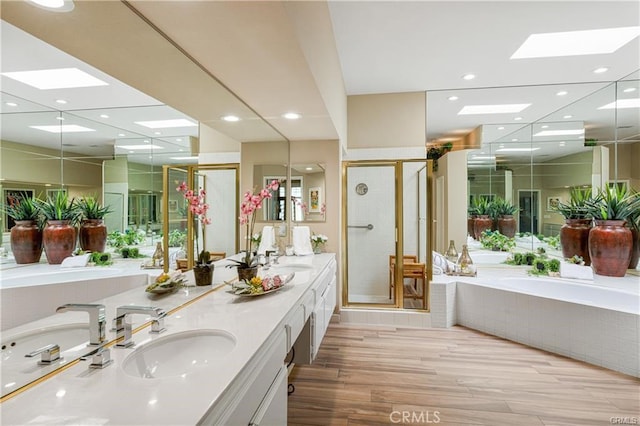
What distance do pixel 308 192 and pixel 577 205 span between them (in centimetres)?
327

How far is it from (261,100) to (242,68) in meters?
0.52

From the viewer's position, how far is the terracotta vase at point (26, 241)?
2.31ft

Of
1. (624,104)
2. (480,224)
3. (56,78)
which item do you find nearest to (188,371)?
(56,78)

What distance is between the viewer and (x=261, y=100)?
7.36ft

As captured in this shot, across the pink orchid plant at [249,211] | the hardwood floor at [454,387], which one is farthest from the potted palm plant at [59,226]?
the hardwood floor at [454,387]

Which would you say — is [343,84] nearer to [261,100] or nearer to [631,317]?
[261,100]

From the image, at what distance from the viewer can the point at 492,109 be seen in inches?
156

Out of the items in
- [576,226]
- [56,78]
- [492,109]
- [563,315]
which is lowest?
[563,315]

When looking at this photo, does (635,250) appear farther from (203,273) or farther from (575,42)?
(203,273)

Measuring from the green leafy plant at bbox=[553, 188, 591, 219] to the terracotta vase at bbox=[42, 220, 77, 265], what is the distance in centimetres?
468

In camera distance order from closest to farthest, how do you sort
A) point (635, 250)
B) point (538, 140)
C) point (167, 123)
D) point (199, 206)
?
point (167, 123)
point (199, 206)
point (635, 250)
point (538, 140)

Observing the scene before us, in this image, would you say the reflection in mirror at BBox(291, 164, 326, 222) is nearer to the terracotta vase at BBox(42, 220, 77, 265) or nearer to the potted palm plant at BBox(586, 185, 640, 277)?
the terracotta vase at BBox(42, 220, 77, 265)

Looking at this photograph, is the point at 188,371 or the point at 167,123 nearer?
the point at 188,371

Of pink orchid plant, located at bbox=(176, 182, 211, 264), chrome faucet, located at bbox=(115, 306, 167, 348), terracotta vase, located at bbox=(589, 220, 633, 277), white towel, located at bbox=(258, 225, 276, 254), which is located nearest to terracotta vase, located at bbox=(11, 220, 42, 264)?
chrome faucet, located at bbox=(115, 306, 167, 348)
